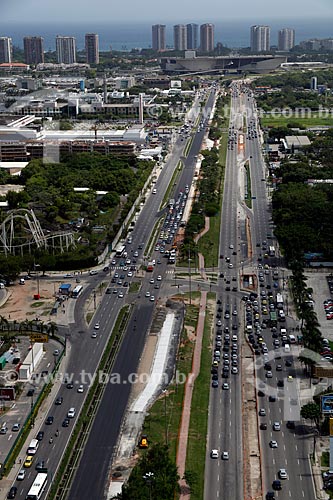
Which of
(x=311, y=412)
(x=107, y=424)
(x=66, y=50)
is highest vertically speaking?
(x=66, y=50)

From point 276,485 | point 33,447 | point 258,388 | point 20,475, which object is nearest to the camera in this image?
point 276,485

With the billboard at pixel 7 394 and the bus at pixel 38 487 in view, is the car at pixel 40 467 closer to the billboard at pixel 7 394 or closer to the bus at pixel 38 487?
the bus at pixel 38 487

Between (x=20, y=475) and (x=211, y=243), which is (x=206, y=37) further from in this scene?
(x=20, y=475)

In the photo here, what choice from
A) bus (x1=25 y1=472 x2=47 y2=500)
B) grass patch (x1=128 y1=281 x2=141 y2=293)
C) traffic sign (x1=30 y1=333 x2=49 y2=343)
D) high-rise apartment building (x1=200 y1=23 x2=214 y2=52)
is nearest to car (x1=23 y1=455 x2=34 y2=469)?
bus (x1=25 y1=472 x2=47 y2=500)

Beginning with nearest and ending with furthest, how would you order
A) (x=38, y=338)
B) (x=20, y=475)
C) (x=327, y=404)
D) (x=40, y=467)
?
(x=20, y=475) → (x=40, y=467) → (x=327, y=404) → (x=38, y=338)

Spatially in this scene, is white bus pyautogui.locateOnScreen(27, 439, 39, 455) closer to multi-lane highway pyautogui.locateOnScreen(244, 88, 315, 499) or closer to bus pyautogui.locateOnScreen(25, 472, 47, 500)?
bus pyautogui.locateOnScreen(25, 472, 47, 500)

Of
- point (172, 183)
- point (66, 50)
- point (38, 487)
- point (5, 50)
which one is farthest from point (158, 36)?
point (38, 487)

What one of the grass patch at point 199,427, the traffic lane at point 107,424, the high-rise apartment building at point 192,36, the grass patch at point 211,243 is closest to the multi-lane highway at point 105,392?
the traffic lane at point 107,424
